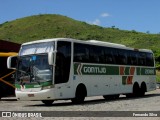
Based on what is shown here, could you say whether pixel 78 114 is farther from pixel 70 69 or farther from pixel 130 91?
pixel 130 91

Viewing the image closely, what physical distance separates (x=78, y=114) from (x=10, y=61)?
7665mm

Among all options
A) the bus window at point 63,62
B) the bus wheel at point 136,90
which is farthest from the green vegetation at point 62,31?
the bus window at point 63,62

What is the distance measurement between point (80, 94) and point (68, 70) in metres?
1.86

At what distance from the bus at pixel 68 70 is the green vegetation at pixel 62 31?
86.2m

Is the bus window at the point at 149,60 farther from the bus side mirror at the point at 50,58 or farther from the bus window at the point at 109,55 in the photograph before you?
the bus side mirror at the point at 50,58

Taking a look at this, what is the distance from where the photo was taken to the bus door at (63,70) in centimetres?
2080

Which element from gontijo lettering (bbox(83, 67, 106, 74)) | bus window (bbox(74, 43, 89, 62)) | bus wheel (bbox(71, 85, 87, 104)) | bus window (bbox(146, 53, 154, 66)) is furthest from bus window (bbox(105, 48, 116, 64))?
bus window (bbox(146, 53, 154, 66))

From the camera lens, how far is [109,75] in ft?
84.6

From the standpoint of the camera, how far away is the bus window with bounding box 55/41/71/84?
819 inches

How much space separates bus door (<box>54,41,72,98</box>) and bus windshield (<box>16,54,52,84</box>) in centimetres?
49

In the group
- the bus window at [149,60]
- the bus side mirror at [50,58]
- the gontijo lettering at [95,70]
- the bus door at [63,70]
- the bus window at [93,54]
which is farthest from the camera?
the bus window at [149,60]

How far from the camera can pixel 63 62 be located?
21.2 meters

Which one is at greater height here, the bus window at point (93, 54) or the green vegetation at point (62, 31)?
the green vegetation at point (62, 31)

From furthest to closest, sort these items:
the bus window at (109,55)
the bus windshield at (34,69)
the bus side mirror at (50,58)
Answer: the bus window at (109,55) < the bus windshield at (34,69) < the bus side mirror at (50,58)
